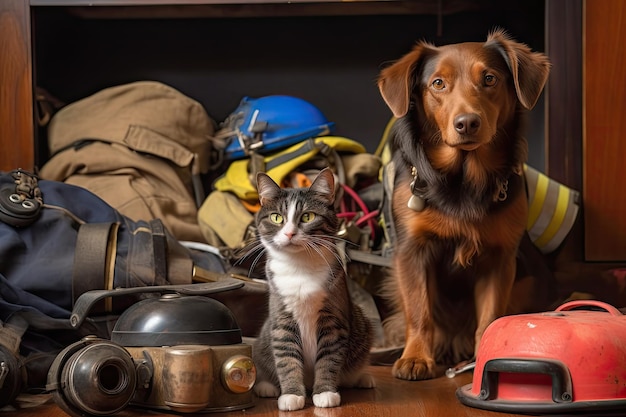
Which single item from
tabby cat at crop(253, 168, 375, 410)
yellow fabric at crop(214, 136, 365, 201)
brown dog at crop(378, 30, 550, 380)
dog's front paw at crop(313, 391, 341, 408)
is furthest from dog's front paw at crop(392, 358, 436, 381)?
yellow fabric at crop(214, 136, 365, 201)

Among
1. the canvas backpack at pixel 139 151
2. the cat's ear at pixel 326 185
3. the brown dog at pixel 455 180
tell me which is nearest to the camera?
the cat's ear at pixel 326 185

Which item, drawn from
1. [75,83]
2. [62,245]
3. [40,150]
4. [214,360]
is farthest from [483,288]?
[75,83]

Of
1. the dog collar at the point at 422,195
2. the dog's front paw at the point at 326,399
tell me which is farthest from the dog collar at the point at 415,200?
the dog's front paw at the point at 326,399

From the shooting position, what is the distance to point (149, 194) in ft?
7.79

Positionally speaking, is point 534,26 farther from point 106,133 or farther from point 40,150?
point 40,150

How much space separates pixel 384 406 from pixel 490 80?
2.54 feet

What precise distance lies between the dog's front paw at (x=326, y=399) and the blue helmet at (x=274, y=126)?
1229mm

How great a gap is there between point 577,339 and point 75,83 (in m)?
2.15

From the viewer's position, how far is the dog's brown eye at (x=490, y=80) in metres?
1.75

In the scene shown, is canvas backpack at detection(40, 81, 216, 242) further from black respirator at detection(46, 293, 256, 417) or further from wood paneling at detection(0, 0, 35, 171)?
black respirator at detection(46, 293, 256, 417)

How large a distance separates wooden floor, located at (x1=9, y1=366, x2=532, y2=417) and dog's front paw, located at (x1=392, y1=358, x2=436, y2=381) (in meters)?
0.05

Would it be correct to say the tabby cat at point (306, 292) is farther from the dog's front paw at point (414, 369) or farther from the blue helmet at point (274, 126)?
the blue helmet at point (274, 126)

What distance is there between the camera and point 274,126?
2.53 metres

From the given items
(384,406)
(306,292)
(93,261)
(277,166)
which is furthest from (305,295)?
(277,166)
